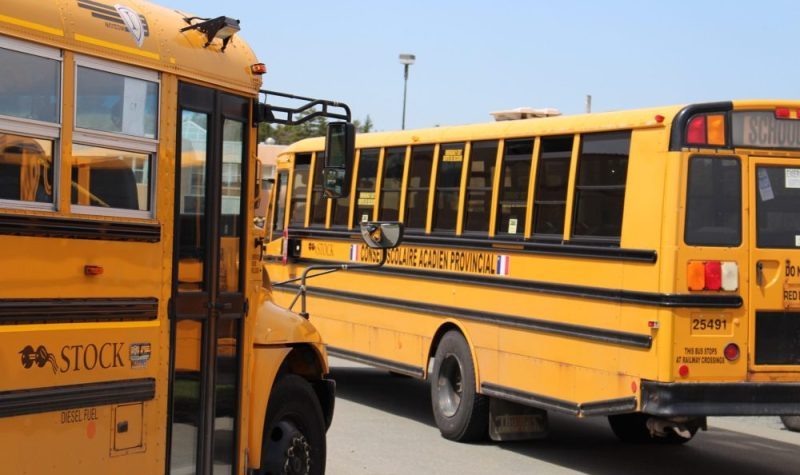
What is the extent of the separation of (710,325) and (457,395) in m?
3.00

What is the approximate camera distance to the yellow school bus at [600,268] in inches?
325

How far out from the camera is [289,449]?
6.77 m

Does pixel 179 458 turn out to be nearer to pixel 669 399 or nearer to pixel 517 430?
pixel 669 399

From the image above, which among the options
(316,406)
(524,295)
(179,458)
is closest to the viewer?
(179,458)

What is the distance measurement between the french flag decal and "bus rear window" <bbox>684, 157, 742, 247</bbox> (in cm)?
201

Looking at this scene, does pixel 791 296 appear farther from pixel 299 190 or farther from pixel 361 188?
pixel 299 190

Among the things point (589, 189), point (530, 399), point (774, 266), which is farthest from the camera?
point (530, 399)

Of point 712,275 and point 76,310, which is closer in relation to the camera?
point 76,310

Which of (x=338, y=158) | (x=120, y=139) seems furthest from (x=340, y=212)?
(x=120, y=139)

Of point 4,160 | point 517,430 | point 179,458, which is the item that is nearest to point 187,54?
point 4,160

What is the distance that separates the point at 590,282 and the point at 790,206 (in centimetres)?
153

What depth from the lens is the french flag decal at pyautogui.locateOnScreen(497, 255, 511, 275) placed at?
991cm

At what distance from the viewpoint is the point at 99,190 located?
5258 mm

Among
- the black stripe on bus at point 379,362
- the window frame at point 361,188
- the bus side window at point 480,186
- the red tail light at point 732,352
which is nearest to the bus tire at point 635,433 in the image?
the black stripe on bus at point 379,362
